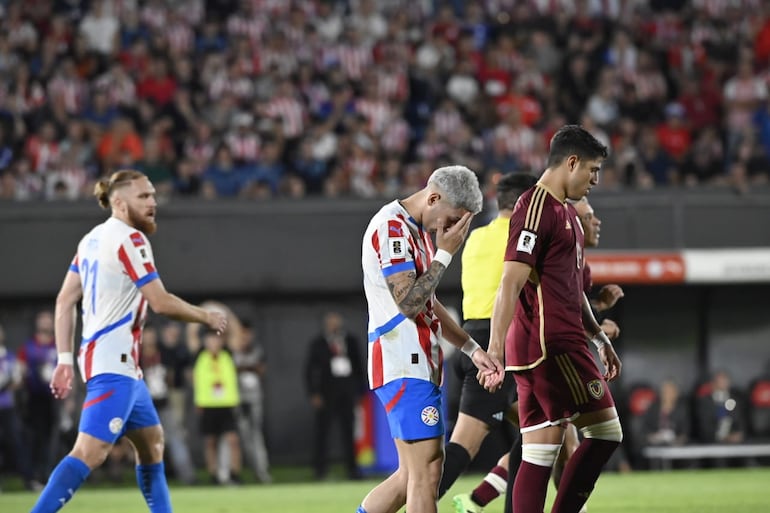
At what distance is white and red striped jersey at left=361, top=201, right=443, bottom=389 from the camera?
Answer: 6.80 meters

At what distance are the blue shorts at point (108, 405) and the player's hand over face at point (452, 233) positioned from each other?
93.6 inches

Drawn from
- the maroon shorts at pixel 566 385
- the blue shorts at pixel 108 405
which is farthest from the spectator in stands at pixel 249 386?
the maroon shorts at pixel 566 385

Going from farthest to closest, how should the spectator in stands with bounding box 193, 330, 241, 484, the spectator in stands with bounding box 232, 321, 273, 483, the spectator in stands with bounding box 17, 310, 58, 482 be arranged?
the spectator in stands with bounding box 232, 321, 273, 483, the spectator in stands with bounding box 17, 310, 58, 482, the spectator in stands with bounding box 193, 330, 241, 484

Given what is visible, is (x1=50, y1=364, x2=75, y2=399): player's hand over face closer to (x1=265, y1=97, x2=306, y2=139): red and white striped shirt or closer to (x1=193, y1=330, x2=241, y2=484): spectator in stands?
(x1=193, y1=330, x2=241, y2=484): spectator in stands

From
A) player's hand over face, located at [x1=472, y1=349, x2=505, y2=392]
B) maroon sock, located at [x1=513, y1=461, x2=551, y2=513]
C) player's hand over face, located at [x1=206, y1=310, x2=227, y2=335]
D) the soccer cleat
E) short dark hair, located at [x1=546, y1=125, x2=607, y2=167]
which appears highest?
short dark hair, located at [x1=546, y1=125, x2=607, y2=167]

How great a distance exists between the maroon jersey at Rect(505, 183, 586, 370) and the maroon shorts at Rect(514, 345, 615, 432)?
5 centimetres

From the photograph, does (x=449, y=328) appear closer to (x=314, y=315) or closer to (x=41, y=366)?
(x=41, y=366)

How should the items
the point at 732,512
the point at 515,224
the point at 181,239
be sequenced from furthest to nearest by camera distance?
the point at 181,239, the point at 732,512, the point at 515,224

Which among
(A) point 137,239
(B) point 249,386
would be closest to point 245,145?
(B) point 249,386

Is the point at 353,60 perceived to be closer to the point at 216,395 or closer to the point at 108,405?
the point at 216,395

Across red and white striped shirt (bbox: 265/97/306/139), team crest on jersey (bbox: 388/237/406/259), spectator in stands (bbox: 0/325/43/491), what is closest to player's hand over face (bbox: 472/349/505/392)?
team crest on jersey (bbox: 388/237/406/259)

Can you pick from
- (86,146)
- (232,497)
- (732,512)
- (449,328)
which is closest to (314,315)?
(86,146)

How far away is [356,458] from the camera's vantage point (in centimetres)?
1748

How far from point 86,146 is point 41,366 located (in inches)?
147
